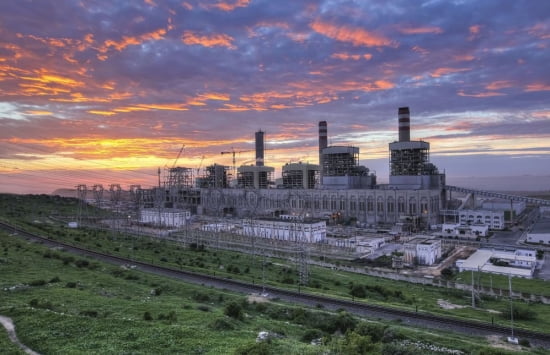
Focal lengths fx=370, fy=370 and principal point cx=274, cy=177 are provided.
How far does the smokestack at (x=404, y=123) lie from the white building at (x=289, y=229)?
92.0ft

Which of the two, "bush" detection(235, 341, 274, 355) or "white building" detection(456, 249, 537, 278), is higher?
"bush" detection(235, 341, 274, 355)

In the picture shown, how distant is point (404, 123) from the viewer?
228 feet

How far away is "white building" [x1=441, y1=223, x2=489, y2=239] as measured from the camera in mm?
49688

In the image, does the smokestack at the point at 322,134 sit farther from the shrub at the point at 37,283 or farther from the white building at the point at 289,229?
the shrub at the point at 37,283

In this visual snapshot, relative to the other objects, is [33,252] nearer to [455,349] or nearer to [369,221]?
[455,349]

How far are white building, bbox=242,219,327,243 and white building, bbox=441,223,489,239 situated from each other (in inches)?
670

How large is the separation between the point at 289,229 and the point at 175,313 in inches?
1363

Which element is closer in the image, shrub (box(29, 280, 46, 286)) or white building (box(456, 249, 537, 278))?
shrub (box(29, 280, 46, 286))

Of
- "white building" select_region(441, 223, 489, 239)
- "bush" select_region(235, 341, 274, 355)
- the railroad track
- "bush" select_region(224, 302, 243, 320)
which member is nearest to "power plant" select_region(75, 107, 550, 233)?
"white building" select_region(441, 223, 489, 239)

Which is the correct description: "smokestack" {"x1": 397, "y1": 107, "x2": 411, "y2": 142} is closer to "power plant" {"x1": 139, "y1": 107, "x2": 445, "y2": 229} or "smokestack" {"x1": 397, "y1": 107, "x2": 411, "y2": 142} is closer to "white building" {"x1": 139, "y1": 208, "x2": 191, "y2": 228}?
"power plant" {"x1": 139, "y1": 107, "x2": 445, "y2": 229}

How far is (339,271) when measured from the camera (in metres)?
34.6

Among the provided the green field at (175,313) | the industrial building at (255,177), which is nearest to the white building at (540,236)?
the green field at (175,313)

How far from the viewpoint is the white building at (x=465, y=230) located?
4969 centimetres

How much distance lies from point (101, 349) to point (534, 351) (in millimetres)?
15847
